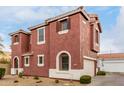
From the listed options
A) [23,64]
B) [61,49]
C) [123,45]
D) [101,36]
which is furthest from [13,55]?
[123,45]

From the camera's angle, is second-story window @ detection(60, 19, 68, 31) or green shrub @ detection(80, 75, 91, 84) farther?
second-story window @ detection(60, 19, 68, 31)

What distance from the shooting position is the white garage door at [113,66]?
62.4ft

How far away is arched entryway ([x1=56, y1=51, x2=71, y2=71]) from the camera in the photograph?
50.4ft

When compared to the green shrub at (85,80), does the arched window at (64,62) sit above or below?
above

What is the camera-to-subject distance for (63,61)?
51.8 ft

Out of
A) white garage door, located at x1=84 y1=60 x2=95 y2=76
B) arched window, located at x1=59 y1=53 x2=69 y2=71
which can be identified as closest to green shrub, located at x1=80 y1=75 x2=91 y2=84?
white garage door, located at x1=84 y1=60 x2=95 y2=76

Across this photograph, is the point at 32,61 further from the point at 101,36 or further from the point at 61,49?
the point at 101,36

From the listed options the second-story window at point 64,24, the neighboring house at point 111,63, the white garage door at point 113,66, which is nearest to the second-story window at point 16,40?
the second-story window at point 64,24

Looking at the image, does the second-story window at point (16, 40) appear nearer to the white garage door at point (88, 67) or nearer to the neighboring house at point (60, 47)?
the neighboring house at point (60, 47)

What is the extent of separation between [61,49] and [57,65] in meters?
1.30

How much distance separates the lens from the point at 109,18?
14.3 meters

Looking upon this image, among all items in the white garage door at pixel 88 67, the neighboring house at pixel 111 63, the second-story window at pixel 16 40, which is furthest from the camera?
the neighboring house at pixel 111 63

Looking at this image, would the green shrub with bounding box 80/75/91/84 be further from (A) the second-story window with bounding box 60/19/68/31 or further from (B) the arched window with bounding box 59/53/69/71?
(A) the second-story window with bounding box 60/19/68/31

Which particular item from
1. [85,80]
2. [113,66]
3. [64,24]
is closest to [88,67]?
[85,80]
